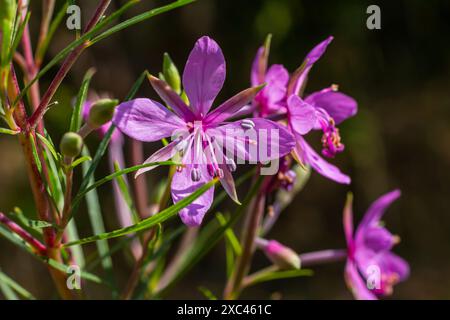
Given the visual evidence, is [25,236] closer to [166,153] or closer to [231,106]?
[166,153]

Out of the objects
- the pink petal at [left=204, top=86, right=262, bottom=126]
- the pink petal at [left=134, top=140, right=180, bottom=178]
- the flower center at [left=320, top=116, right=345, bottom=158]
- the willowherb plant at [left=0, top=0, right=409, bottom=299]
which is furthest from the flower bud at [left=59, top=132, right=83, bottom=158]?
the flower center at [left=320, top=116, right=345, bottom=158]

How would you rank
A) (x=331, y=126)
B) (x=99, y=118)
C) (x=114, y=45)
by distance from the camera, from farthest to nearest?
(x=114, y=45) → (x=331, y=126) → (x=99, y=118)

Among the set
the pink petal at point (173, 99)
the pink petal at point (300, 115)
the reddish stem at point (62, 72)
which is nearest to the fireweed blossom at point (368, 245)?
the pink petal at point (300, 115)

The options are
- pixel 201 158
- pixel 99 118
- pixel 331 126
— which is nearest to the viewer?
pixel 99 118

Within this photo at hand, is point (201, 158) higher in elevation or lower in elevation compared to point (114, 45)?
lower

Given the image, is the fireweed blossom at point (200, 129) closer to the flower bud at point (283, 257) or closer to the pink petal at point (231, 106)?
the pink petal at point (231, 106)

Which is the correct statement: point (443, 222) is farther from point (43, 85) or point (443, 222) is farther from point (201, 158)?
point (201, 158)

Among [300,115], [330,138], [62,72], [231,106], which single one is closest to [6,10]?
[62,72]
